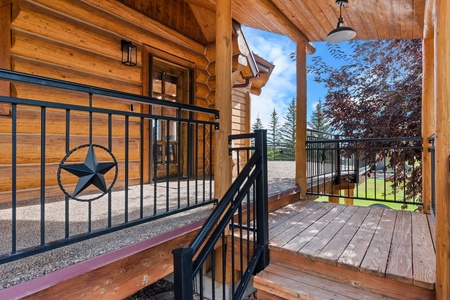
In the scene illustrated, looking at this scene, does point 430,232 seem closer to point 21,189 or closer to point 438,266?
point 438,266

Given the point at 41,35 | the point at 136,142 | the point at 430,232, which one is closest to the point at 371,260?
the point at 430,232

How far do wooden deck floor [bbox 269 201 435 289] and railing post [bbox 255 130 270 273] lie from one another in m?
0.15

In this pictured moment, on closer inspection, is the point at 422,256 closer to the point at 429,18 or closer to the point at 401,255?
the point at 401,255

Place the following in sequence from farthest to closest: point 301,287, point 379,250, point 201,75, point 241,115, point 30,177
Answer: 1. point 241,115
2. point 201,75
3. point 30,177
4. point 379,250
5. point 301,287

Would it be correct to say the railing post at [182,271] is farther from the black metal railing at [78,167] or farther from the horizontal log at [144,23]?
the horizontal log at [144,23]

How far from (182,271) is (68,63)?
2924 millimetres

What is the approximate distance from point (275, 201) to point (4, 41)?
3.40 meters

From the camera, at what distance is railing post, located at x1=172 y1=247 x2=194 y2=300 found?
3.82ft

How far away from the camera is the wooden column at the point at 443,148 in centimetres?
129

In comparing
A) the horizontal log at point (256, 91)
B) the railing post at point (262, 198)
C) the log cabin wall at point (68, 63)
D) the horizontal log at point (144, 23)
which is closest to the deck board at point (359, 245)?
the railing post at point (262, 198)

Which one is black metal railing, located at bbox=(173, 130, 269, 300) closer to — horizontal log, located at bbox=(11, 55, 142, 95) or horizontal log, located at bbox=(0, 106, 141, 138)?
horizontal log, located at bbox=(0, 106, 141, 138)

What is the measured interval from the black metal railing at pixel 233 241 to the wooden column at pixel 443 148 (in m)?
1.05

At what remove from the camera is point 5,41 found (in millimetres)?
2496

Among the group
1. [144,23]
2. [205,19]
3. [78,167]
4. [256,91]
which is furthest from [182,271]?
[256,91]
